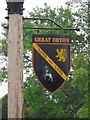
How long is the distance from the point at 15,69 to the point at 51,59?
52 centimetres

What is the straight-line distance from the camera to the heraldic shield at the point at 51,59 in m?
4.36

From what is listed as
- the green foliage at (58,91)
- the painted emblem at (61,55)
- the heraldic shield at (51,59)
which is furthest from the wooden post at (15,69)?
the green foliage at (58,91)

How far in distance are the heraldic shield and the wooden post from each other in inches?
15.3

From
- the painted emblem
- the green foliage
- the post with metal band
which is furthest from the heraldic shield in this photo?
the green foliage

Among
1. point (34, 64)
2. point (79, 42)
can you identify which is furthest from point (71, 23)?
point (34, 64)

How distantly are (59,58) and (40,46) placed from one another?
0.79 feet

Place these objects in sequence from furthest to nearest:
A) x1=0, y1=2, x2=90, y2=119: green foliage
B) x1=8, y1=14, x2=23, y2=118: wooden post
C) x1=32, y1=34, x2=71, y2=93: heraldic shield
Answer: x1=0, y1=2, x2=90, y2=119: green foliage < x1=32, y1=34, x2=71, y2=93: heraldic shield < x1=8, y1=14, x2=23, y2=118: wooden post

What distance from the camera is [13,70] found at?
4.00 m

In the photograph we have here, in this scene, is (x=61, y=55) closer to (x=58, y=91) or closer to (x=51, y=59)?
(x=51, y=59)

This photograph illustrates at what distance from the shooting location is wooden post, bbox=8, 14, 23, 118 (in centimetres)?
395

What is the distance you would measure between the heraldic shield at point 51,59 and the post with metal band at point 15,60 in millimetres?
386

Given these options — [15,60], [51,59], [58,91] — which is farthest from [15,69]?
[58,91]

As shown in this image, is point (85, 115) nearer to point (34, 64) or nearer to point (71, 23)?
point (71, 23)

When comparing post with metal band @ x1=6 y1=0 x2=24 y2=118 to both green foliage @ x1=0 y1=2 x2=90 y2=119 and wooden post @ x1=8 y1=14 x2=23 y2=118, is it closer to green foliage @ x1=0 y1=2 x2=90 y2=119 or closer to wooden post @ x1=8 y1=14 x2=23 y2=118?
wooden post @ x1=8 y1=14 x2=23 y2=118
